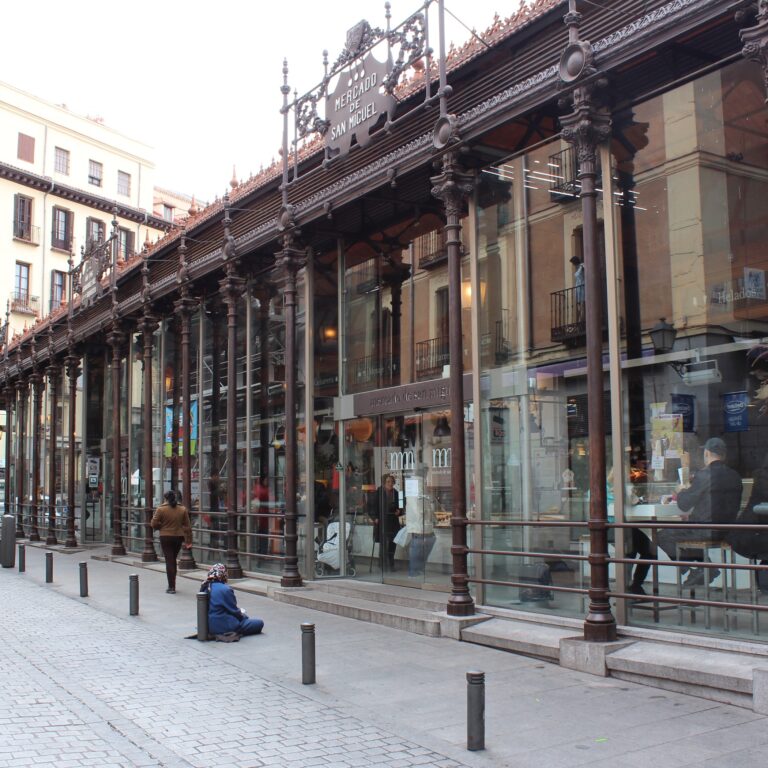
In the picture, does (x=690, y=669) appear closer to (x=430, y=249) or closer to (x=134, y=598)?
(x=430, y=249)

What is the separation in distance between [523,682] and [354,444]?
Result: 294 inches

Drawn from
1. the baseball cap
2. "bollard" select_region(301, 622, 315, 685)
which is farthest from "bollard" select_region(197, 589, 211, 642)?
the baseball cap

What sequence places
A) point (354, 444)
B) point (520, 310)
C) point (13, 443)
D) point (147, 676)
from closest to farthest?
point (147, 676) < point (520, 310) < point (354, 444) < point (13, 443)

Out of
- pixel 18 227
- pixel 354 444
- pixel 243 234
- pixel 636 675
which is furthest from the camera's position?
pixel 18 227

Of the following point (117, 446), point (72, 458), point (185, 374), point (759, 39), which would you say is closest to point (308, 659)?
point (759, 39)

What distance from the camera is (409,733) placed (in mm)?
6770

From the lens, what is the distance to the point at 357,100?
13625 millimetres

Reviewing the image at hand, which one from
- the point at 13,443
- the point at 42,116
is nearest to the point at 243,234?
the point at 13,443

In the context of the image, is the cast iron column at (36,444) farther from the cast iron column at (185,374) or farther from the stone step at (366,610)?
the stone step at (366,610)

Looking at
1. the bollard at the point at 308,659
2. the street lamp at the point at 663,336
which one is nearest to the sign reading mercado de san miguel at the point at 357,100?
the street lamp at the point at 663,336

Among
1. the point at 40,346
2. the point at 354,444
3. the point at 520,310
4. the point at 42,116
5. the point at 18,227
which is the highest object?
the point at 42,116

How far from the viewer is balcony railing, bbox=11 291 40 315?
54.4m

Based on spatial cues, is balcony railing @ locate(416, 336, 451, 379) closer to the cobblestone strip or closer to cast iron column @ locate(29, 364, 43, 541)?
the cobblestone strip

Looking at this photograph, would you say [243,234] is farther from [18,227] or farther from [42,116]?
[42,116]
